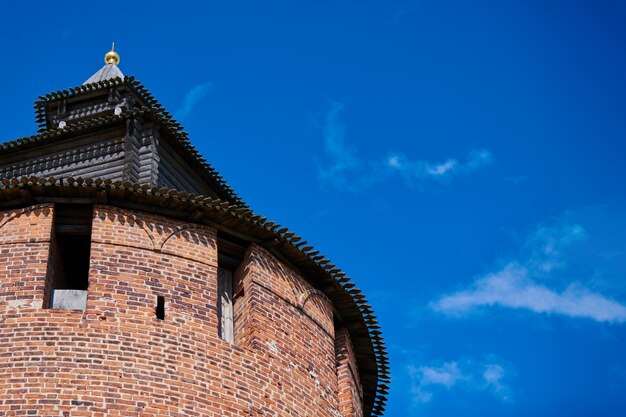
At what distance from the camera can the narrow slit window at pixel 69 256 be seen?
41.6 feet

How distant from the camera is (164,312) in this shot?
12602 mm

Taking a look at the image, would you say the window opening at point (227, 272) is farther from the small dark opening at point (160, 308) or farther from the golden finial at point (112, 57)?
the golden finial at point (112, 57)

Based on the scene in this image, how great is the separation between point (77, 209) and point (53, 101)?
7151 millimetres

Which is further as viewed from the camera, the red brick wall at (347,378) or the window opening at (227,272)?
the red brick wall at (347,378)

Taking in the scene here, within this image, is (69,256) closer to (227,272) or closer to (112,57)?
(227,272)

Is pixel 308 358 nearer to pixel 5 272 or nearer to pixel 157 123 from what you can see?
pixel 5 272

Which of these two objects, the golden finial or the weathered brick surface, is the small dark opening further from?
the golden finial

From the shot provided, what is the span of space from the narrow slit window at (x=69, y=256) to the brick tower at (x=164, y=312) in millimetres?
18

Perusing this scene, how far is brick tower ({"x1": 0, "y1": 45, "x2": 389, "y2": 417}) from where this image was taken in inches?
457

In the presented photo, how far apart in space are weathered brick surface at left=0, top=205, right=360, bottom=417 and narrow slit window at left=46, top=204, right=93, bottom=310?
218 millimetres

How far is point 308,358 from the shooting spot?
13.9 m

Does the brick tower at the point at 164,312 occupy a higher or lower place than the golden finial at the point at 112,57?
lower

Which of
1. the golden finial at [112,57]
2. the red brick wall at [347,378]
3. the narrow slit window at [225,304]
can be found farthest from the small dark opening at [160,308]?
the golden finial at [112,57]

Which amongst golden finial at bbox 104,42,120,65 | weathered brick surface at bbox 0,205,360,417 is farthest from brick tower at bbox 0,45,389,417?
golden finial at bbox 104,42,120,65
